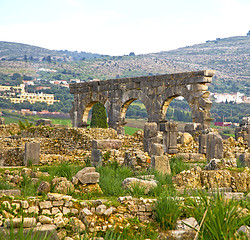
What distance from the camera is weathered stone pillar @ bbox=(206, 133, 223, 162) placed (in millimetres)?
14438

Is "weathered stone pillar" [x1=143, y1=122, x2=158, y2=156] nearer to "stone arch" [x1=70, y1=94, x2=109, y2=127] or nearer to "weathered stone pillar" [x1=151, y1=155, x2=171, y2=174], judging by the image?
"weathered stone pillar" [x1=151, y1=155, x2=171, y2=174]

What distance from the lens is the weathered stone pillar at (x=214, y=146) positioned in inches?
568

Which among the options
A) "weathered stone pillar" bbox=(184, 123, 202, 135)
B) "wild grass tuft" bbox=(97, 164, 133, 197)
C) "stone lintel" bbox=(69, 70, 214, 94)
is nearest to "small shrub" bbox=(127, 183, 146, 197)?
"wild grass tuft" bbox=(97, 164, 133, 197)

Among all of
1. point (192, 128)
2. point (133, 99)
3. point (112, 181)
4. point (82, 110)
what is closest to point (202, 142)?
point (192, 128)

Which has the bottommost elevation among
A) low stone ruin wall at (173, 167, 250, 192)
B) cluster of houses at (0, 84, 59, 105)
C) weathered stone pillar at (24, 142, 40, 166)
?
cluster of houses at (0, 84, 59, 105)

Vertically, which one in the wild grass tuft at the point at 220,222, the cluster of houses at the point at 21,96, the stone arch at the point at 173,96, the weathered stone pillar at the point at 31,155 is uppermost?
the stone arch at the point at 173,96

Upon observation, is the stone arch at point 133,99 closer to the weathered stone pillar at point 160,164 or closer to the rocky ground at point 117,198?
the rocky ground at point 117,198

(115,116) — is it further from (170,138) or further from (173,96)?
(170,138)

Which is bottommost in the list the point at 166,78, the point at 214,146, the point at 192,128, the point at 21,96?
the point at 21,96

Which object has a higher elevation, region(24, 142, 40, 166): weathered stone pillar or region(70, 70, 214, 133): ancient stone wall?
region(70, 70, 214, 133): ancient stone wall

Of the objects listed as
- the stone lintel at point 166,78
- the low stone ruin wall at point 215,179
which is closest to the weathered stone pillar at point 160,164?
the low stone ruin wall at point 215,179

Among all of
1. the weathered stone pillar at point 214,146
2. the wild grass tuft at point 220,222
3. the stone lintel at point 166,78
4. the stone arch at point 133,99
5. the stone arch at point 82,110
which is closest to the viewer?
the wild grass tuft at point 220,222

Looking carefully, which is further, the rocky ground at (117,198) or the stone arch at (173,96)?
the stone arch at (173,96)

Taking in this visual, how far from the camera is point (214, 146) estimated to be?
14.5 metres
